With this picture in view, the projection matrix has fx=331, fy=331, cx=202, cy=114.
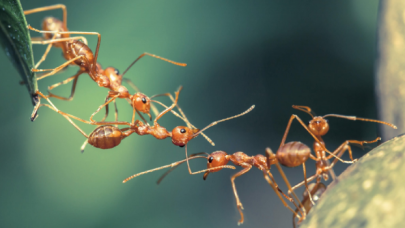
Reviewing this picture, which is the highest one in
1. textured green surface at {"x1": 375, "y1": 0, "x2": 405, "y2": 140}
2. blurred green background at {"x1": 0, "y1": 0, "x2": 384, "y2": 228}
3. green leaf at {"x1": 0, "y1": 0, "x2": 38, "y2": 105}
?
green leaf at {"x1": 0, "y1": 0, "x2": 38, "y2": 105}

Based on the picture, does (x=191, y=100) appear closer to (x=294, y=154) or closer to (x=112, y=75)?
(x=112, y=75)

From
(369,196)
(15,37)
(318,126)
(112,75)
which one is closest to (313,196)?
(318,126)

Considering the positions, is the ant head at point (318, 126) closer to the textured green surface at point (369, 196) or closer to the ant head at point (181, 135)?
the ant head at point (181, 135)

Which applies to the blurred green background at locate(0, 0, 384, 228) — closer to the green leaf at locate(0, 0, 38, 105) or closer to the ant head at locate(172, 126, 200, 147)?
the ant head at locate(172, 126, 200, 147)

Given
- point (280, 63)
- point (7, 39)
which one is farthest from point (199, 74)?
point (7, 39)

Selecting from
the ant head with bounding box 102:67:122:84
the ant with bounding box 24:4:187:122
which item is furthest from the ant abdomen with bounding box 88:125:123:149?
the ant head with bounding box 102:67:122:84

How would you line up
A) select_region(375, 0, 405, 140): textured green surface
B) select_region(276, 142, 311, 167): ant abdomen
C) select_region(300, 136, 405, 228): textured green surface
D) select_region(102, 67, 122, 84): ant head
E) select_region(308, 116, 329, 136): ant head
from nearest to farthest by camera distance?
select_region(300, 136, 405, 228): textured green surface → select_region(375, 0, 405, 140): textured green surface → select_region(276, 142, 311, 167): ant abdomen → select_region(308, 116, 329, 136): ant head → select_region(102, 67, 122, 84): ant head
